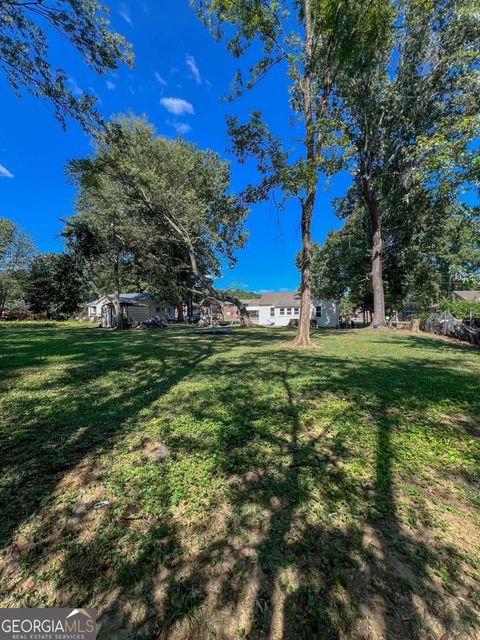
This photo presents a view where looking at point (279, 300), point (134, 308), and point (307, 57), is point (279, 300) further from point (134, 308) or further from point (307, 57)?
point (307, 57)

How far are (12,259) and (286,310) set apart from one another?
1297 inches

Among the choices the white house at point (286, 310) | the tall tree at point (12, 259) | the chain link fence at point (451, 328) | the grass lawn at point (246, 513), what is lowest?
the grass lawn at point (246, 513)

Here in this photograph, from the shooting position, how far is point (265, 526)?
192 cm

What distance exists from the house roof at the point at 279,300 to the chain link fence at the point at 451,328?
17.5 meters

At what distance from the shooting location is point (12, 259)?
3428cm

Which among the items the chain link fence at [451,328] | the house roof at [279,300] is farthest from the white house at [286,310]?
the chain link fence at [451,328]

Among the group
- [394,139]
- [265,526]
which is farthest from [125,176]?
[265,526]

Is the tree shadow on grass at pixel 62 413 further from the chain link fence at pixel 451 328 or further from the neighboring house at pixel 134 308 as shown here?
the neighboring house at pixel 134 308

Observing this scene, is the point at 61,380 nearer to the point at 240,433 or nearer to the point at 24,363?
the point at 24,363

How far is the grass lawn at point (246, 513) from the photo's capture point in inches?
56.2

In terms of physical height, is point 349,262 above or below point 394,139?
below

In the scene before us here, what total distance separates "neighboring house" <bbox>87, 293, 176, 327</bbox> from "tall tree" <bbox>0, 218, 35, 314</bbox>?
13.2 meters

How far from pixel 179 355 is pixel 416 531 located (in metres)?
6.91

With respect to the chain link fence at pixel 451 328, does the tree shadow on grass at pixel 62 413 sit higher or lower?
lower
